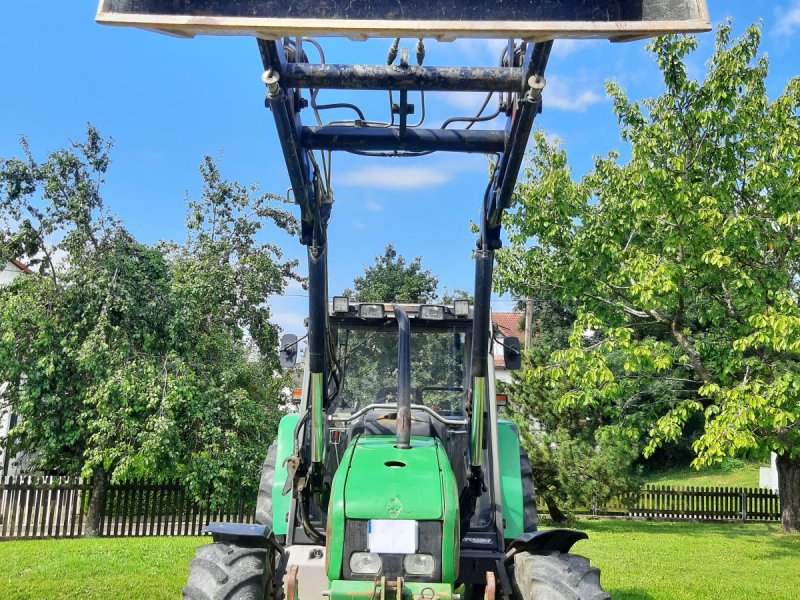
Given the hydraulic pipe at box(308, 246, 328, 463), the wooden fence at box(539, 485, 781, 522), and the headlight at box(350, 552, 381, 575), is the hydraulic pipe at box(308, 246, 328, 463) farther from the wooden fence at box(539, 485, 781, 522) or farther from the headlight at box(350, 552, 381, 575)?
the wooden fence at box(539, 485, 781, 522)

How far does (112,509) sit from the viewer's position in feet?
52.4

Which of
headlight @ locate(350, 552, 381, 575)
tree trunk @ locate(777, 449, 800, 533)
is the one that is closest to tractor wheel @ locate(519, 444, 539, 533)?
headlight @ locate(350, 552, 381, 575)

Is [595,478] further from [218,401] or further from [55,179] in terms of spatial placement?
[55,179]

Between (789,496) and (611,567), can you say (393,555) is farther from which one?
(789,496)

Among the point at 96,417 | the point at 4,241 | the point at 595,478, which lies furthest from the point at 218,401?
the point at 595,478

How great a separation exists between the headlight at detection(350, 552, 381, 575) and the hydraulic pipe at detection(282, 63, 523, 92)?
8.54 feet

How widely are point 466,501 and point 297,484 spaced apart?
118 cm

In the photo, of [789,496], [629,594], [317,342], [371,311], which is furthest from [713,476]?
[317,342]

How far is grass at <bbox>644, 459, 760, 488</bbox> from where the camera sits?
32219 mm

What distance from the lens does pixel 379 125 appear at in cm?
462

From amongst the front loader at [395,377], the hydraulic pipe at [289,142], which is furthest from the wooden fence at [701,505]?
the hydraulic pipe at [289,142]

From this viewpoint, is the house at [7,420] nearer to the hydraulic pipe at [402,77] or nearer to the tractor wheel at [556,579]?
the tractor wheel at [556,579]

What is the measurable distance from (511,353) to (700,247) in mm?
6844

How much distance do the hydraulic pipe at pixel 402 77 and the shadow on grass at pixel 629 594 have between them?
645 centimetres
